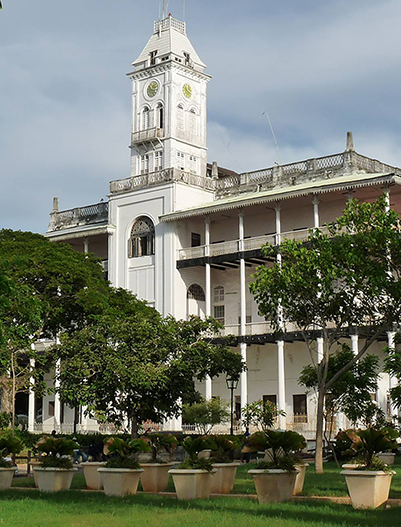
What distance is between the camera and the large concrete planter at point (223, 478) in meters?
15.9

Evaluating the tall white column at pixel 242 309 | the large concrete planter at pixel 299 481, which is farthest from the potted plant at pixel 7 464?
the tall white column at pixel 242 309

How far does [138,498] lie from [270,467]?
8.43 ft

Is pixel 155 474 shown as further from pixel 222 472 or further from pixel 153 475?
pixel 222 472

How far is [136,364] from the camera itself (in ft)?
89.9

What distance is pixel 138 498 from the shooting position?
14930 millimetres

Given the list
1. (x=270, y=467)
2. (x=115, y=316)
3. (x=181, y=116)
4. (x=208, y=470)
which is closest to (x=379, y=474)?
(x=270, y=467)

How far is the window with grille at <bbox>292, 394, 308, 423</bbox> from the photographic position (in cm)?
4003

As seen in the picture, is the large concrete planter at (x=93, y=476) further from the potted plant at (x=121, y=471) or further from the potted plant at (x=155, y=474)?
the potted plant at (x=121, y=471)

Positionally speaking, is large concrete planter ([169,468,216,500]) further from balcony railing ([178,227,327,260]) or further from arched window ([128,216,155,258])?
arched window ([128,216,155,258])

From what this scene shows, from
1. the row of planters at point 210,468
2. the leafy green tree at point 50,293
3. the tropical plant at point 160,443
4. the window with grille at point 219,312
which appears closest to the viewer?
the row of planters at point 210,468

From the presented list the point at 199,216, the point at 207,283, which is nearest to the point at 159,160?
the point at 199,216

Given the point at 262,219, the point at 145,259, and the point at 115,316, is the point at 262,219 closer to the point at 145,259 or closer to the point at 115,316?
the point at 145,259

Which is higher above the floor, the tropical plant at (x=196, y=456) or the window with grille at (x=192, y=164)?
the window with grille at (x=192, y=164)

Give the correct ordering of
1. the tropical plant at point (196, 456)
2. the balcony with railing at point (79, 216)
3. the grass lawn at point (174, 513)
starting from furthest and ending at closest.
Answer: the balcony with railing at point (79, 216)
the tropical plant at point (196, 456)
the grass lawn at point (174, 513)
